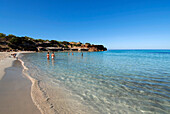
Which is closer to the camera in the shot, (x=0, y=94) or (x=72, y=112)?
(x=72, y=112)

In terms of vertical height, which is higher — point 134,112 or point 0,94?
point 0,94

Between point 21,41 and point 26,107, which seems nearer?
point 26,107

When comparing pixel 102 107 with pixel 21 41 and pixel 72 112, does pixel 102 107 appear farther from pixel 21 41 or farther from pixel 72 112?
pixel 21 41

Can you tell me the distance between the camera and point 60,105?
3502mm

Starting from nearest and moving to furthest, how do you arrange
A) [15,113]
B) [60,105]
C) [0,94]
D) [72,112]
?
[15,113] → [72,112] → [60,105] → [0,94]

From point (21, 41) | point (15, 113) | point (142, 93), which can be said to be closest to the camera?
point (15, 113)

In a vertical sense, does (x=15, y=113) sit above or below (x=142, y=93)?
above

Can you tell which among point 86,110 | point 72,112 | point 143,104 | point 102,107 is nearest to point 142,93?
point 143,104

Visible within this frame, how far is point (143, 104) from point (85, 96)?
264cm

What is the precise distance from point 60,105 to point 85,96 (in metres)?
1.39

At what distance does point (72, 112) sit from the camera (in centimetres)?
314

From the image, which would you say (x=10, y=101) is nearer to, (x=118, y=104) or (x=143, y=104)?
(x=118, y=104)

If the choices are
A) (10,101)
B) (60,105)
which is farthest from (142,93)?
(10,101)

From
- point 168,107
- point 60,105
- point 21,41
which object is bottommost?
point 168,107
